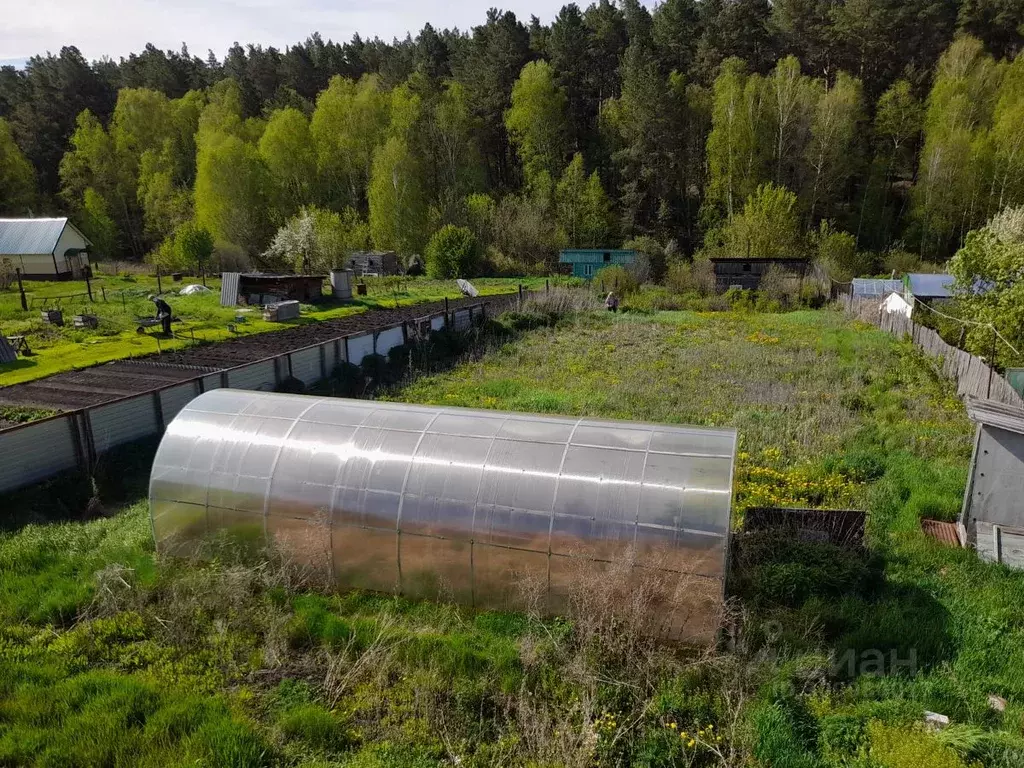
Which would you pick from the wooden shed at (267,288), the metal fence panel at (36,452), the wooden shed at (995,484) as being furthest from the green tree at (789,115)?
the metal fence panel at (36,452)

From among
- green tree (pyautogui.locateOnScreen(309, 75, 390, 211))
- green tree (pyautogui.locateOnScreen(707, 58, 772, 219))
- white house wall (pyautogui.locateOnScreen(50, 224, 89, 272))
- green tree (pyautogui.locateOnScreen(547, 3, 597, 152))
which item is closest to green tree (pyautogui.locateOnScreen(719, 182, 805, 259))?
green tree (pyautogui.locateOnScreen(707, 58, 772, 219))

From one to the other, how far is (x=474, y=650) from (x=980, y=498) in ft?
24.8

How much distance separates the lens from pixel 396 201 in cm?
4959

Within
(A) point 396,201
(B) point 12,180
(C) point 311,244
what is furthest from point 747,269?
(B) point 12,180

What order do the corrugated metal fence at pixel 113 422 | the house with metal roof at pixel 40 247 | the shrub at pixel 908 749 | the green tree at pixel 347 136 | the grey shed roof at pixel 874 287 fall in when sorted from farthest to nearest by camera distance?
the green tree at pixel 347 136 → the house with metal roof at pixel 40 247 → the grey shed roof at pixel 874 287 → the corrugated metal fence at pixel 113 422 → the shrub at pixel 908 749

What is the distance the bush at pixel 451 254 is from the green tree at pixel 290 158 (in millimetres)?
17817

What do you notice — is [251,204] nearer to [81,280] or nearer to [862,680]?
[81,280]

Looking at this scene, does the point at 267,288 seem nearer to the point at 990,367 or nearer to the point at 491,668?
the point at 491,668

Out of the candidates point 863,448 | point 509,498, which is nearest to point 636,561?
point 509,498

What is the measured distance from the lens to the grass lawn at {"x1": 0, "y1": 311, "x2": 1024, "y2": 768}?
5.40 m

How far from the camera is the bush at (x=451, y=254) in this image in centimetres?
4275

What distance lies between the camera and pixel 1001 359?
14.9 m

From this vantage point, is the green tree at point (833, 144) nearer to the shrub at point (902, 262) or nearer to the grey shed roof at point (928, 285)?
the shrub at point (902, 262)

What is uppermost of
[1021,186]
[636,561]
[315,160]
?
[315,160]
